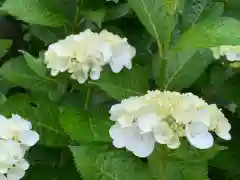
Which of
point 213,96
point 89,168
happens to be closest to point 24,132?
point 89,168

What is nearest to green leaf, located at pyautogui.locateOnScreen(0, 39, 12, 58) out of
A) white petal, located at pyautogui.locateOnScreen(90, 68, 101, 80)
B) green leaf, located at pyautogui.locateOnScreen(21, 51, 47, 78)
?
green leaf, located at pyautogui.locateOnScreen(21, 51, 47, 78)

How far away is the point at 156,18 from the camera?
3.25 ft

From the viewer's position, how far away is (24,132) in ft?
3.12

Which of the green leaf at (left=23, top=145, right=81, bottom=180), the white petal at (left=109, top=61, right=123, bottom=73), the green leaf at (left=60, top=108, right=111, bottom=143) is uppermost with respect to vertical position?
the white petal at (left=109, top=61, right=123, bottom=73)

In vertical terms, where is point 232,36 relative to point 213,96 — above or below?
above

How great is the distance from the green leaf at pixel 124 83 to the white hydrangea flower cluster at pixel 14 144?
0.12 meters

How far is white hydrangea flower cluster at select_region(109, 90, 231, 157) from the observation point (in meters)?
0.83

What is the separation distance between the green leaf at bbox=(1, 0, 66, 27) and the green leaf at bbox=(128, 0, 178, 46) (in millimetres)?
186

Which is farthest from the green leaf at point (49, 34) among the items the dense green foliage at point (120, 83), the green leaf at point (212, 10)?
the green leaf at point (212, 10)

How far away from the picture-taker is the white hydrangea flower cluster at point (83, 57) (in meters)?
1.01

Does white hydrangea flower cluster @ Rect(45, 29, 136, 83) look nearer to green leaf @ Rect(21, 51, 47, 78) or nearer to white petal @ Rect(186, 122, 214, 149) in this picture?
green leaf @ Rect(21, 51, 47, 78)

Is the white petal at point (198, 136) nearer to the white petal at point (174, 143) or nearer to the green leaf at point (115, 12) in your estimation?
the white petal at point (174, 143)

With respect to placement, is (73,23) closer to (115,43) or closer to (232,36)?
(115,43)

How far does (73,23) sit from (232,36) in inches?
13.6
